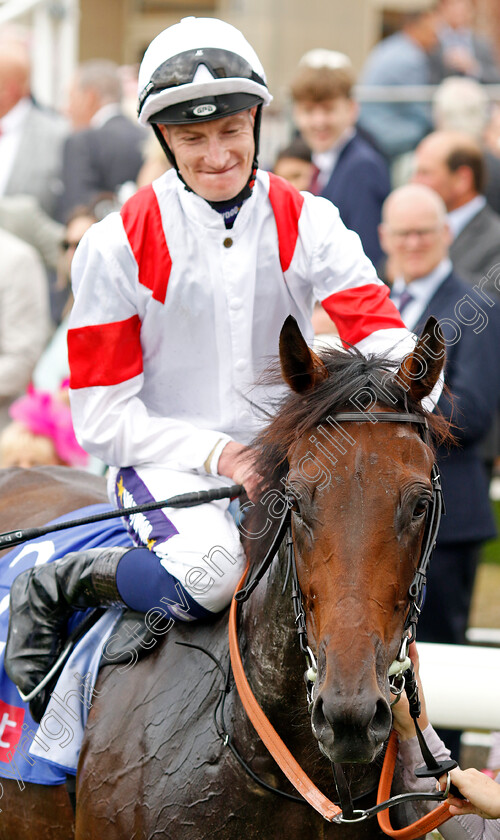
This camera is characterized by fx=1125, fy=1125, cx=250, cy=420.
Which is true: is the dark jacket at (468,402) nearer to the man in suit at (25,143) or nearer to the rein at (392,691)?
the rein at (392,691)

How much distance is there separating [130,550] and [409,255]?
2.70 metres

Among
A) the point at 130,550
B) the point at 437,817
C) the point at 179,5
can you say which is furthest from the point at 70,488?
the point at 179,5

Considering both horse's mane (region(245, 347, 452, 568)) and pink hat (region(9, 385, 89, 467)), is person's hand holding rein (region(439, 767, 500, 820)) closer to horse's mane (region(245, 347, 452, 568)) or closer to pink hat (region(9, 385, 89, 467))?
horse's mane (region(245, 347, 452, 568))

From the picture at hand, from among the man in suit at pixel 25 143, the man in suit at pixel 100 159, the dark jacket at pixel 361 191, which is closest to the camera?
the dark jacket at pixel 361 191

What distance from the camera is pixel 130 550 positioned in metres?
3.16

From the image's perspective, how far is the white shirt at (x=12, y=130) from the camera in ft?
26.8

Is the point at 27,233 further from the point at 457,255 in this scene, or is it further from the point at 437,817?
the point at 437,817

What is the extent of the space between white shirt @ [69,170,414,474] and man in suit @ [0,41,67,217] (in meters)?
5.15

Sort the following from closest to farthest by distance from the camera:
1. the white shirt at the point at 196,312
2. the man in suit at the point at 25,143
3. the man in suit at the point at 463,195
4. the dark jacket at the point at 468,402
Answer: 1. the white shirt at the point at 196,312
2. the dark jacket at the point at 468,402
3. the man in suit at the point at 463,195
4. the man in suit at the point at 25,143

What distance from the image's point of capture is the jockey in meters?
3.11

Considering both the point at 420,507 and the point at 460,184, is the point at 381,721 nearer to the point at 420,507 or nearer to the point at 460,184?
the point at 420,507

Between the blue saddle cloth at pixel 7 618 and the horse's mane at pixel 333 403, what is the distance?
35.6 inches

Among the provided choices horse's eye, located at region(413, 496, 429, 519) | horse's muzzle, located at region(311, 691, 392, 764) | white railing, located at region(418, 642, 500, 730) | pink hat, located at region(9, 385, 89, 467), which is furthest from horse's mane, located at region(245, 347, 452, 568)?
pink hat, located at region(9, 385, 89, 467)

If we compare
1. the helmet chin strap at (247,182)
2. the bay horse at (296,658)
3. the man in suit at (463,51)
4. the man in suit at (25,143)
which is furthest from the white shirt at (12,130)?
the bay horse at (296,658)
